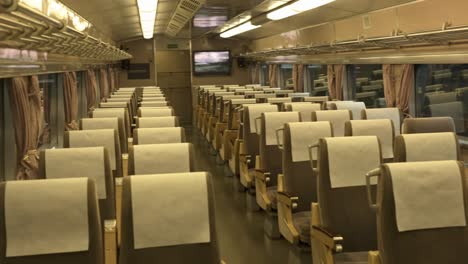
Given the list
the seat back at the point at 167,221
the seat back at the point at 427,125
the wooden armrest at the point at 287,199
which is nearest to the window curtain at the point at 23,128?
the wooden armrest at the point at 287,199

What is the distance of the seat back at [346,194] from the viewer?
14.4 ft

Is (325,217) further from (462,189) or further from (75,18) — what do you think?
(75,18)

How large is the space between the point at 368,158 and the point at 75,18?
187 inches

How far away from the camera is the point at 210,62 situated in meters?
21.3

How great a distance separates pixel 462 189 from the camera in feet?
11.1

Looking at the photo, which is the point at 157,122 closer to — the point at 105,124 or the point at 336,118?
the point at 105,124

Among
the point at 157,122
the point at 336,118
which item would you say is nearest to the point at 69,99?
the point at 157,122

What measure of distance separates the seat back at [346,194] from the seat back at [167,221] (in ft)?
4.66

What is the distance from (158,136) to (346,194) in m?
1.97

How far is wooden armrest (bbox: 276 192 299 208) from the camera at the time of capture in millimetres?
5344

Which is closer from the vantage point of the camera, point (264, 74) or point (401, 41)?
point (401, 41)

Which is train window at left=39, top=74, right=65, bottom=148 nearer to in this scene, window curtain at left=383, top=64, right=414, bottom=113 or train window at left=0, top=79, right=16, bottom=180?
train window at left=0, top=79, right=16, bottom=180

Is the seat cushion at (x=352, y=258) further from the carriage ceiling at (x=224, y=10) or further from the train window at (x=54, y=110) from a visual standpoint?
the train window at (x=54, y=110)

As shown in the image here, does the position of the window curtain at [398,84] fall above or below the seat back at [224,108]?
above
